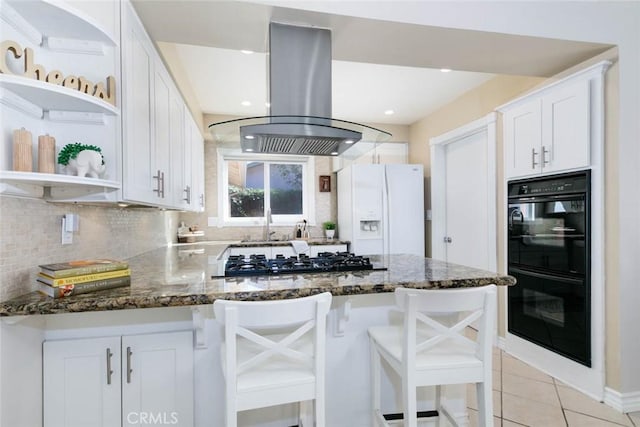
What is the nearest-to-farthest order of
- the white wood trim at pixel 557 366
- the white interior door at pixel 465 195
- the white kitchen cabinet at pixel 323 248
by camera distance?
the white wood trim at pixel 557 366 < the white interior door at pixel 465 195 < the white kitchen cabinet at pixel 323 248

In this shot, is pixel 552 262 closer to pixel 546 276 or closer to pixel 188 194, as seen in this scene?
pixel 546 276

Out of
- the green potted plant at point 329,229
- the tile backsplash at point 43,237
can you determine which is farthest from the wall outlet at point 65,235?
the green potted plant at point 329,229

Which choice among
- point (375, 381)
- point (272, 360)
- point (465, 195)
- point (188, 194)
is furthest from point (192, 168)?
point (465, 195)

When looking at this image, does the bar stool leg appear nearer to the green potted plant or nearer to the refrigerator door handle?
the refrigerator door handle

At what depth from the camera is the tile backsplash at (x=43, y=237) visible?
3.87 ft

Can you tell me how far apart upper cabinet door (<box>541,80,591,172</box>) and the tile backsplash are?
10.4 feet

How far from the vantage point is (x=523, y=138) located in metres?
2.71

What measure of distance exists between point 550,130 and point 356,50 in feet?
5.42

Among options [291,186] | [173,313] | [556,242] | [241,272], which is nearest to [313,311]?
[241,272]

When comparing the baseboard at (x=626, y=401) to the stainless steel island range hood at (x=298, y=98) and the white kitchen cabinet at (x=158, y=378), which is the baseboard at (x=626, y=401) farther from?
the white kitchen cabinet at (x=158, y=378)

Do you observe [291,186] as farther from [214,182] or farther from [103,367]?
[103,367]

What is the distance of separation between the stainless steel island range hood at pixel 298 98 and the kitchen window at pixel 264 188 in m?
2.84

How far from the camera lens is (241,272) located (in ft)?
5.33

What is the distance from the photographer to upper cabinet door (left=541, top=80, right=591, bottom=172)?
222cm
